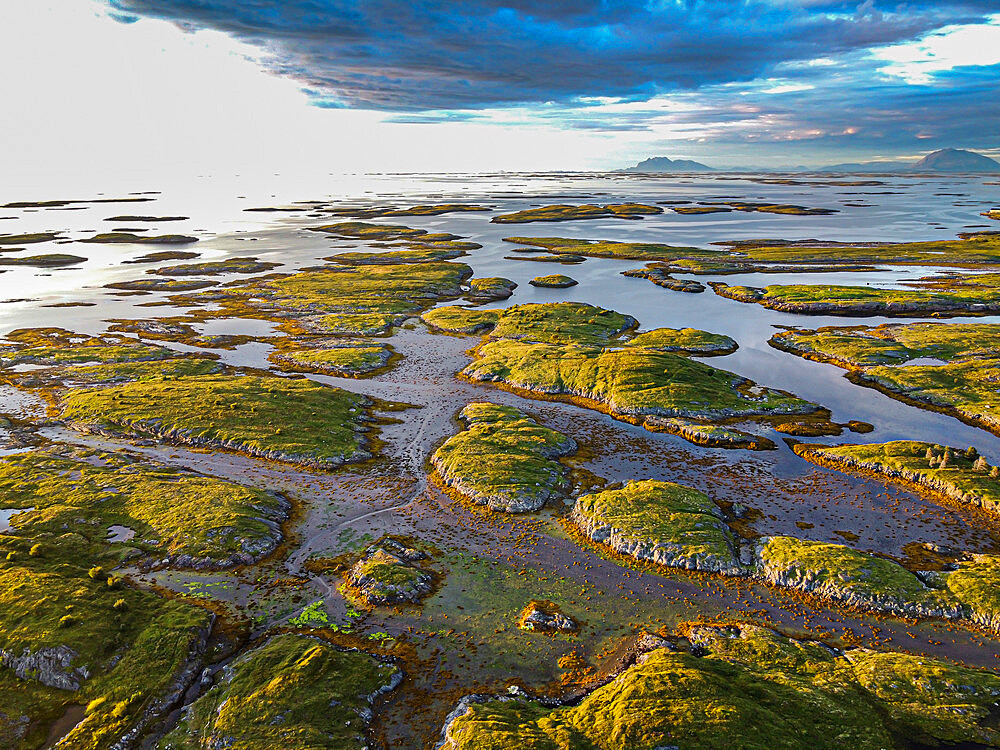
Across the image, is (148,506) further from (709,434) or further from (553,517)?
(709,434)

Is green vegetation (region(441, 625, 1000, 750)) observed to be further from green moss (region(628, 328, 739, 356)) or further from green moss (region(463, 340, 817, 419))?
green moss (region(628, 328, 739, 356))

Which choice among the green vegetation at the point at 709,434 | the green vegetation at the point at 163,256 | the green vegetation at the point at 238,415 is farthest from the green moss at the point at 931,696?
the green vegetation at the point at 163,256

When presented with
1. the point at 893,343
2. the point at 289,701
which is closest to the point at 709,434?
the point at 289,701

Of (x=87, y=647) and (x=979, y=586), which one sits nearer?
(x=87, y=647)

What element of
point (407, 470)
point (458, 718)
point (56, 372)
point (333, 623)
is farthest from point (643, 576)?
point (56, 372)

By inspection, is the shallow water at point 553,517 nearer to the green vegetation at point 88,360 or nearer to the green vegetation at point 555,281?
the green vegetation at point 88,360
